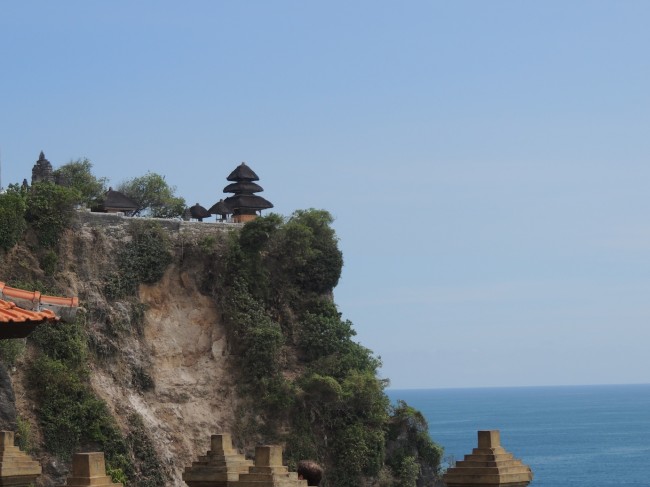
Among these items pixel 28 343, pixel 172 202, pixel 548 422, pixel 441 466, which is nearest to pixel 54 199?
pixel 28 343

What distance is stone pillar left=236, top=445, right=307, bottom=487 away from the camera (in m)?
16.3

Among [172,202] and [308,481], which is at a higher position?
[172,202]

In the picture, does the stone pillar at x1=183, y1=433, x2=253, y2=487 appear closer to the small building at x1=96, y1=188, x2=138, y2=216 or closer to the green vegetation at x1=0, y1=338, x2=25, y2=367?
the green vegetation at x1=0, y1=338, x2=25, y2=367

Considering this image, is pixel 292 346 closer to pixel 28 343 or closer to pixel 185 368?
pixel 185 368

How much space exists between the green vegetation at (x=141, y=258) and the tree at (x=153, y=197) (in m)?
5.84

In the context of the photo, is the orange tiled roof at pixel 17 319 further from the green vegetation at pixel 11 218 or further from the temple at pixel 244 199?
the temple at pixel 244 199

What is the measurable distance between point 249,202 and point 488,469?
4658 centimetres

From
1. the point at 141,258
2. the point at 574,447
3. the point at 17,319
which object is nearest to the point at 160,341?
A: the point at 141,258

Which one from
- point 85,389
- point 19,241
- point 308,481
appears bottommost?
point 308,481

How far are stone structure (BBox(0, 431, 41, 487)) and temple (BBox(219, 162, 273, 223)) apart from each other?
45.0 metres

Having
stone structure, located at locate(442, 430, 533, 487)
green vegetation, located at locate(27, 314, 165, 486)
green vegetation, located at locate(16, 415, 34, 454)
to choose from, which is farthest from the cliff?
stone structure, located at locate(442, 430, 533, 487)

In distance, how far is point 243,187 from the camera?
206 ft

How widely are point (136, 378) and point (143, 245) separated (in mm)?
4782

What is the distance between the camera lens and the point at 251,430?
183ft
